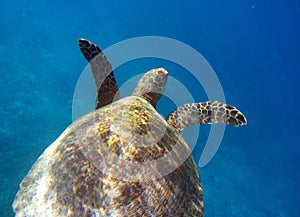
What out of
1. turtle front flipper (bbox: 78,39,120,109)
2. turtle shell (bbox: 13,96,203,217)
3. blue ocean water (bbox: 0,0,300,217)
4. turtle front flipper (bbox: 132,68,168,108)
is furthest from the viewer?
blue ocean water (bbox: 0,0,300,217)

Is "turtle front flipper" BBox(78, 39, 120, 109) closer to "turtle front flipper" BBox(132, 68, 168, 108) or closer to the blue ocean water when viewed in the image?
"turtle front flipper" BBox(132, 68, 168, 108)

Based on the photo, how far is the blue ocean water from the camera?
970cm

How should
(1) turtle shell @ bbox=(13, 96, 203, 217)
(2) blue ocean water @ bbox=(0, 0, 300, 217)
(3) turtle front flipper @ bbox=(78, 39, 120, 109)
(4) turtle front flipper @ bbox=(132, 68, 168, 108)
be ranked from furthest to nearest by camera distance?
(2) blue ocean water @ bbox=(0, 0, 300, 217), (4) turtle front flipper @ bbox=(132, 68, 168, 108), (3) turtle front flipper @ bbox=(78, 39, 120, 109), (1) turtle shell @ bbox=(13, 96, 203, 217)

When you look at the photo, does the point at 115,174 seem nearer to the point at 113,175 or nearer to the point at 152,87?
the point at 113,175

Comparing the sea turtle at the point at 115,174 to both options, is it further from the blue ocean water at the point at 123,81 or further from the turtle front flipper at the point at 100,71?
the blue ocean water at the point at 123,81

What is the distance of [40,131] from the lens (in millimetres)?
9516

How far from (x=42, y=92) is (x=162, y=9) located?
31.3 metres

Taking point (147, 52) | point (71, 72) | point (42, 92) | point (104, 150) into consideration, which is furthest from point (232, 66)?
point (104, 150)

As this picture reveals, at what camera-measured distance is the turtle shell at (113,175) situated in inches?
81.1

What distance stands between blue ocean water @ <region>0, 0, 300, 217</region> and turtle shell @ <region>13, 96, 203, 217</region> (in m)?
5.26

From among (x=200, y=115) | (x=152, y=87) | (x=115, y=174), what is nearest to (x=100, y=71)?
(x=152, y=87)

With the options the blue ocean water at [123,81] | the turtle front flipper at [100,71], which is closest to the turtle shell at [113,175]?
the turtle front flipper at [100,71]

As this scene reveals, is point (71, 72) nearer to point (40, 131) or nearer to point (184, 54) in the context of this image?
point (40, 131)

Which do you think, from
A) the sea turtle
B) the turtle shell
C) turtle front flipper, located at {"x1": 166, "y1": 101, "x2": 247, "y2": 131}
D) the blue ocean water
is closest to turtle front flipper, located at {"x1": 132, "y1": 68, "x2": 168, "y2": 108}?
turtle front flipper, located at {"x1": 166, "y1": 101, "x2": 247, "y2": 131}
